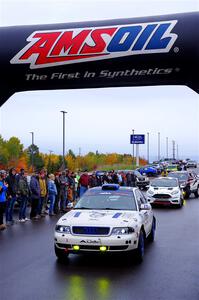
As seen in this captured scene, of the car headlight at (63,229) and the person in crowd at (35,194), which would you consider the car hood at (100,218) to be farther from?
the person in crowd at (35,194)

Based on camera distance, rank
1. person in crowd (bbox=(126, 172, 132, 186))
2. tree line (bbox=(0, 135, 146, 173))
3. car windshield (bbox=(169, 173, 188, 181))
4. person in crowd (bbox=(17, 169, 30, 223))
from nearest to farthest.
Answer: person in crowd (bbox=(17, 169, 30, 223)) → car windshield (bbox=(169, 173, 188, 181)) → person in crowd (bbox=(126, 172, 132, 186)) → tree line (bbox=(0, 135, 146, 173))

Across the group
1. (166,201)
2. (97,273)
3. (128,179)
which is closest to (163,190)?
(166,201)

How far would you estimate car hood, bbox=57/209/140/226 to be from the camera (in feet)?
29.2

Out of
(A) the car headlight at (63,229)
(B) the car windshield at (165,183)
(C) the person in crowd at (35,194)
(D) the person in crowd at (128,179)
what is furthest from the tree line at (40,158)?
(A) the car headlight at (63,229)

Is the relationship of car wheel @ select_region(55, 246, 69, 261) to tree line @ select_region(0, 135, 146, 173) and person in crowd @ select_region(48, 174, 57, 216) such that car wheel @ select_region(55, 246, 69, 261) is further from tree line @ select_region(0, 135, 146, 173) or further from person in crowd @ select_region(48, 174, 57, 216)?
tree line @ select_region(0, 135, 146, 173)

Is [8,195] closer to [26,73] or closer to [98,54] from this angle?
[26,73]

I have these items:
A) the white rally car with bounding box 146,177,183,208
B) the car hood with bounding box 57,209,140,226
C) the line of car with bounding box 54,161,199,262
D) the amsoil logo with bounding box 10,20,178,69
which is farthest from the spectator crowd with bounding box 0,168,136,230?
the amsoil logo with bounding box 10,20,178,69

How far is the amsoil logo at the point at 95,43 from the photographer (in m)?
6.97

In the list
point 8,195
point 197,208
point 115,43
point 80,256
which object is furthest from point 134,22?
point 197,208

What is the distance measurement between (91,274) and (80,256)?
60.9 inches

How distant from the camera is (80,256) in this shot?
980 centimetres

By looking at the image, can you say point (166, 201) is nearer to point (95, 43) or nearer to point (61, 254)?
point (61, 254)

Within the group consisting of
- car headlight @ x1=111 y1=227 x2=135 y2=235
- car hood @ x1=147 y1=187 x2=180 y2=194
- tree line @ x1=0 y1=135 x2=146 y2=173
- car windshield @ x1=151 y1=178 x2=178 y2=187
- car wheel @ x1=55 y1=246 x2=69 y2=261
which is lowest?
car wheel @ x1=55 y1=246 x2=69 y2=261

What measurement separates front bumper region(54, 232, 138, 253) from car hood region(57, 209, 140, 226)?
0.28 m
